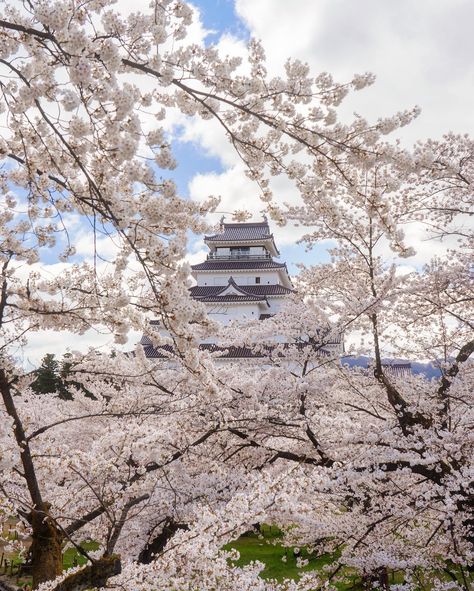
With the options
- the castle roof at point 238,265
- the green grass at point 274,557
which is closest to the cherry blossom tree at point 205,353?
the green grass at point 274,557

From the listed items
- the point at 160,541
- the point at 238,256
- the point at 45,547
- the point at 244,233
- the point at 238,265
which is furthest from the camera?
the point at 244,233

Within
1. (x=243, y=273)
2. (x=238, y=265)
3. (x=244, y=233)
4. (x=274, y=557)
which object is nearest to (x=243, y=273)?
(x=243, y=273)

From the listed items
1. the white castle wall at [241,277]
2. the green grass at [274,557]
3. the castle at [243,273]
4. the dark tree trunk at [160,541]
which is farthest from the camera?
the white castle wall at [241,277]

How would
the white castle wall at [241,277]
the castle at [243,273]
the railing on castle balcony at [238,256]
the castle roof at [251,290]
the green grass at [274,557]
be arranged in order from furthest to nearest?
the railing on castle balcony at [238,256] < the white castle wall at [241,277] < the castle roof at [251,290] < the castle at [243,273] < the green grass at [274,557]

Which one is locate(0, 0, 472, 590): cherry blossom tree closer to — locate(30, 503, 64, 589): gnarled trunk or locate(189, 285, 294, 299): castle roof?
locate(30, 503, 64, 589): gnarled trunk

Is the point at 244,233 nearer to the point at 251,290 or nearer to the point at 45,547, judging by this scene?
the point at 251,290

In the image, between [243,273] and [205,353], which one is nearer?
[205,353]

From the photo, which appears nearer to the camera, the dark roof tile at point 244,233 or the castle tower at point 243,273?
the castle tower at point 243,273

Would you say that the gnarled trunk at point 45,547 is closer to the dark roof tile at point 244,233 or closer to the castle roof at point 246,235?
the castle roof at point 246,235

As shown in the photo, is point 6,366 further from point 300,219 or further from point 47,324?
point 300,219

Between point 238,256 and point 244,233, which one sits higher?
point 244,233

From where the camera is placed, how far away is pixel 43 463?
455cm

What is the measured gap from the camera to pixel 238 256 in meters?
35.5

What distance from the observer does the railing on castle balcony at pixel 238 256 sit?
3509 cm
